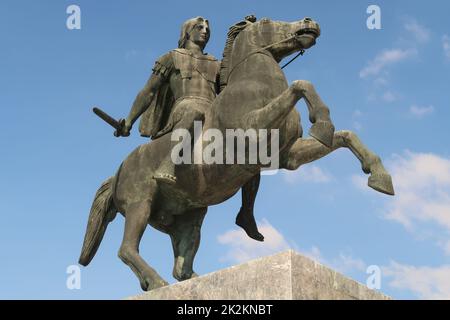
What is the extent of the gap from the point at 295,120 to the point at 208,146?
0.96 metres

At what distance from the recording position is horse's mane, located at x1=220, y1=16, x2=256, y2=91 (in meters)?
9.67

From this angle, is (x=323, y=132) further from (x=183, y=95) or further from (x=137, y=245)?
(x=137, y=245)

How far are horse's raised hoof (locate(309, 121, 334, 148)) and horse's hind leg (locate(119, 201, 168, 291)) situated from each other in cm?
213

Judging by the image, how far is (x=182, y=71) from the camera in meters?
9.80

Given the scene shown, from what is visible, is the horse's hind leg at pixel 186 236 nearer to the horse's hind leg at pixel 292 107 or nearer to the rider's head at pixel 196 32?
the horse's hind leg at pixel 292 107

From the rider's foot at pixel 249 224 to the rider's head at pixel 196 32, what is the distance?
212 cm

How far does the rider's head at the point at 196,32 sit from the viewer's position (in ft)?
33.3

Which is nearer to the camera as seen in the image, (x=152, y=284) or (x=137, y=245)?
(x=152, y=284)

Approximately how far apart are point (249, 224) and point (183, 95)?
5.40 feet

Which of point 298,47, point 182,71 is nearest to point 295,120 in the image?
point 298,47

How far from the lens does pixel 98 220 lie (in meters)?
10.0

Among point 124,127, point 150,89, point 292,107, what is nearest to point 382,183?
point 292,107
